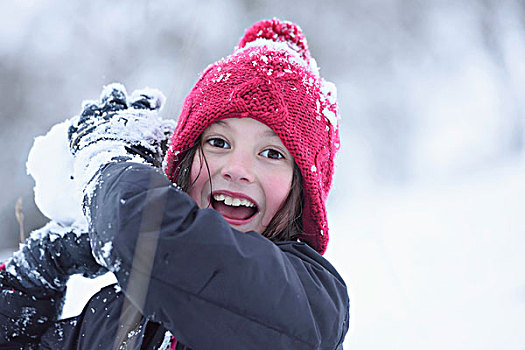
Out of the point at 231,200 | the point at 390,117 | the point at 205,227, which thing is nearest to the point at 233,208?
the point at 231,200

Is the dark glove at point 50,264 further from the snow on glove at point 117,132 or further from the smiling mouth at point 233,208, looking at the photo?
the smiling mouth at point 233,208

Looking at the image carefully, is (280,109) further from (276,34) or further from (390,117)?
(390,117)

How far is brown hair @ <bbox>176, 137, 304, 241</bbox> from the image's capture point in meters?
0.99

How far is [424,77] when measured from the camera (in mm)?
2844

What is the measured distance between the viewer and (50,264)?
1006 mm

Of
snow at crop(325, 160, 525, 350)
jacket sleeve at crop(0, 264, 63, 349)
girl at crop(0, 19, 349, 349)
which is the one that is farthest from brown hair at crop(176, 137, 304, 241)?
snow at crop(325, 160, 525, 350)

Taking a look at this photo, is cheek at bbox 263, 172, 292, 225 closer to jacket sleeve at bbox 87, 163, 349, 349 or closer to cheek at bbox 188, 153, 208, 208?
cheek at bbox 188, 153, 208, 208

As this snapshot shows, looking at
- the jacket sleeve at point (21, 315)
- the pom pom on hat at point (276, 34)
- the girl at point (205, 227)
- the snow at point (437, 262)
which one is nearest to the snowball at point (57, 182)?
the girl at point (205, 227)

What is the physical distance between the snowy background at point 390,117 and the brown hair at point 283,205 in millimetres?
888

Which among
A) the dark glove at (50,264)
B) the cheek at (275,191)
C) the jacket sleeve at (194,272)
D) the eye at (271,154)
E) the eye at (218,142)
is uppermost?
the eye at (218,142)

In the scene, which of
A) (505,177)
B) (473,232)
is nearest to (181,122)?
(473,232)

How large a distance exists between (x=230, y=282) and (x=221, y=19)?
70.5 inches

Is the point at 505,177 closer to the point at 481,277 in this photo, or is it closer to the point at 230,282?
the point at 481,277

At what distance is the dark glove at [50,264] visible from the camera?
100cm
